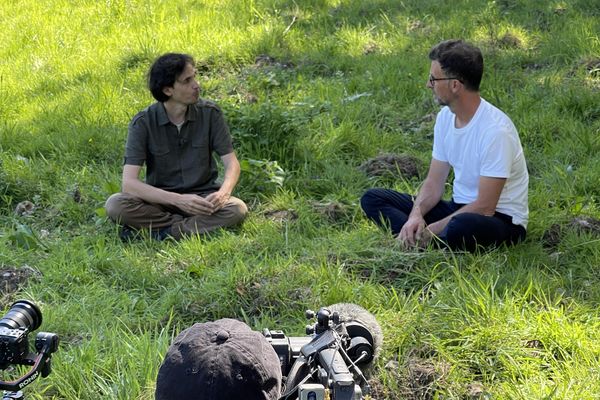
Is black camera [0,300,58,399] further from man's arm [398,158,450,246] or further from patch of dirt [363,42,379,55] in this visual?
patch of dirt [363,42,379,55]

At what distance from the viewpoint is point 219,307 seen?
4.80m

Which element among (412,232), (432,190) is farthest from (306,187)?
(412,232)

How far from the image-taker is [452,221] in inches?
201

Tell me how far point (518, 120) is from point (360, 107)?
4.72ft

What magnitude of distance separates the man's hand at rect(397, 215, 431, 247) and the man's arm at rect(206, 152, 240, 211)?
53.9 inches

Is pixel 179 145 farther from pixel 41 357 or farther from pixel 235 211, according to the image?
pixel 41 357

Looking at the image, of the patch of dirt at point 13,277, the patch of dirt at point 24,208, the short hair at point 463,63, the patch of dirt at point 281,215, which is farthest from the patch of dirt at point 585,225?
the patch of dirt at point 24,208

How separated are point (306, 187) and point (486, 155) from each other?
1970 mm

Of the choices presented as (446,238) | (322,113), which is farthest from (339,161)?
(446,238)

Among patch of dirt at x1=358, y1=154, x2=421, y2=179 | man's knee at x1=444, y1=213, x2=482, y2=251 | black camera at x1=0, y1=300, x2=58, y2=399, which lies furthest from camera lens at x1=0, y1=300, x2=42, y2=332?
patch of dirt at x1=358, y1=154, x2=421, y2=179

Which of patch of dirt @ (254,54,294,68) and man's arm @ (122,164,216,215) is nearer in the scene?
man's arm @ (122,164,216,215)

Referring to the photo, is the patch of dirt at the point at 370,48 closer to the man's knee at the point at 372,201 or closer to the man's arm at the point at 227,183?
the man's arm at the point at 227,183

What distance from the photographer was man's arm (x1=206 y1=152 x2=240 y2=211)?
19.8 ft

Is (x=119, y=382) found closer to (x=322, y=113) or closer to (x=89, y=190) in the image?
(x=89, y=190)
